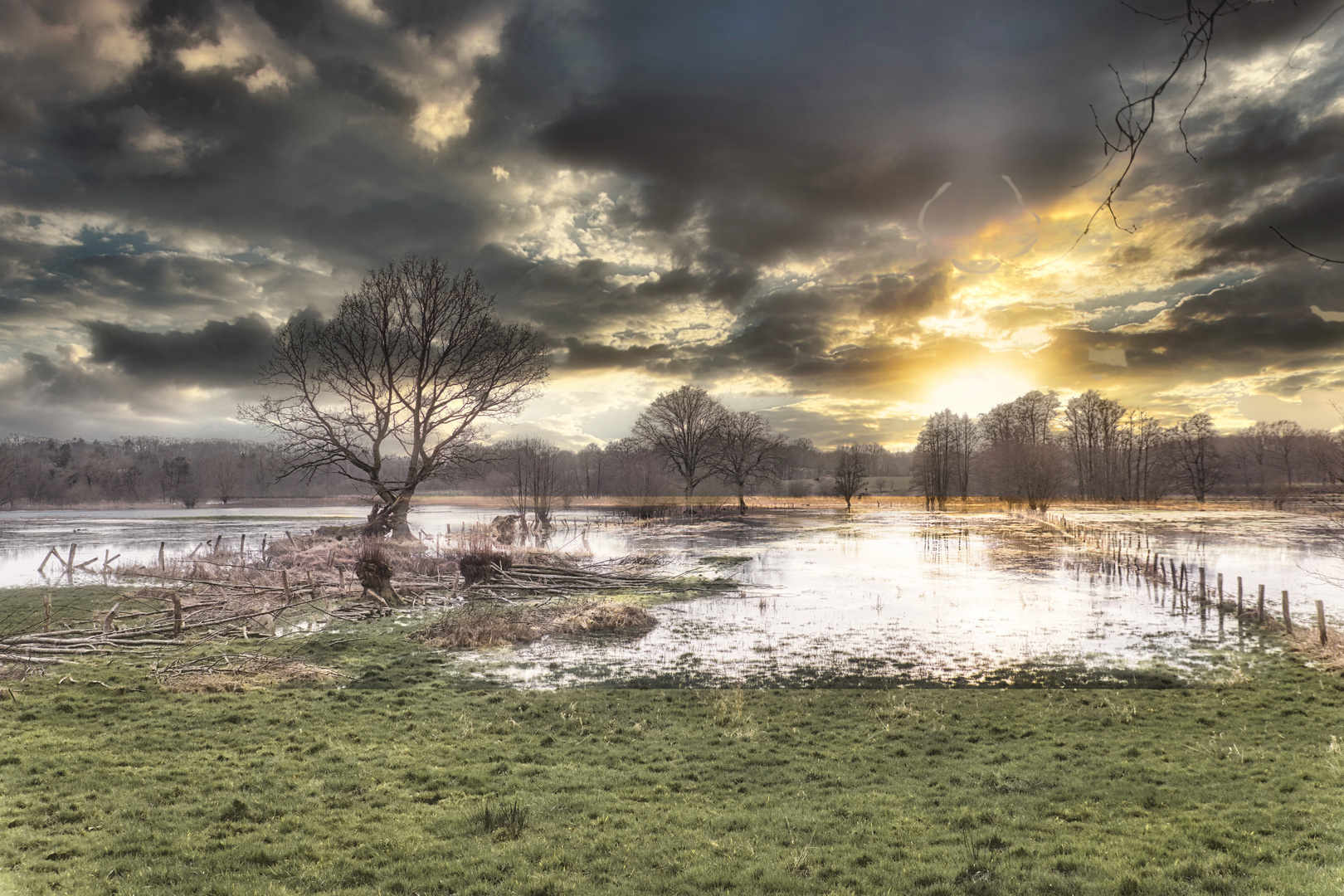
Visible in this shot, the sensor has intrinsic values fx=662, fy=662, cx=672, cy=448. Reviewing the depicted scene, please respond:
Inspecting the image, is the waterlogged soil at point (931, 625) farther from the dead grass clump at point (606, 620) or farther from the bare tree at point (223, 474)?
the bare tree at point (223, 474)

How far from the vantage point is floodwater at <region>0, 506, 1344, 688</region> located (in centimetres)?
1520

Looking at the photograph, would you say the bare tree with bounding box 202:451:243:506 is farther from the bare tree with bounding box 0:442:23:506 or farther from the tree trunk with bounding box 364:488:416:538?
→ the tree trunk with bounding box 364:488:416:538

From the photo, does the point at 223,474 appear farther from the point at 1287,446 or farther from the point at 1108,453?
the point at 1287,446

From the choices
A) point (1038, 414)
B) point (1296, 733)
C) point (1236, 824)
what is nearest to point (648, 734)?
point (1236, 824)

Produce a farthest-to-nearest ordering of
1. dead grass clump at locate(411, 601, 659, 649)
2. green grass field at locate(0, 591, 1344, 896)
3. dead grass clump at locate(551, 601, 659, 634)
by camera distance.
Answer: dead grass clump at locate(551, 601, 659, 634), dead grass clump at locate(411, 601, 659, 649), green grass field at locate(0, 591, 1344, 896)

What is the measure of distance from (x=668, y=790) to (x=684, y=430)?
6927 cm

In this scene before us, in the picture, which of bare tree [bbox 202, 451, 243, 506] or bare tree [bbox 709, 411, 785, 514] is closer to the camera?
bare tree [bbox 709, 411, 785, 514]

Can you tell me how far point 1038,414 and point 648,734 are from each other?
300 ft

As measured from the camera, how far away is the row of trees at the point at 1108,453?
83.6 m

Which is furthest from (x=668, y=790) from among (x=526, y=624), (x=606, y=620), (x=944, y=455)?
(x=944, y=455)

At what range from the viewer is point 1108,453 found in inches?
3583

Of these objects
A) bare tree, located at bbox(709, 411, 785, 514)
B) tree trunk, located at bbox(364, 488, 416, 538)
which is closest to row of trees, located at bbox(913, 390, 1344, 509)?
bare tree, located at bbox(709, 411, 785, 514)

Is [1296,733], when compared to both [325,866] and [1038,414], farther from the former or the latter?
[1038,414]

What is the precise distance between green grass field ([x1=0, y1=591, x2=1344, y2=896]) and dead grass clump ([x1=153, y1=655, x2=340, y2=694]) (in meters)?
0.53
